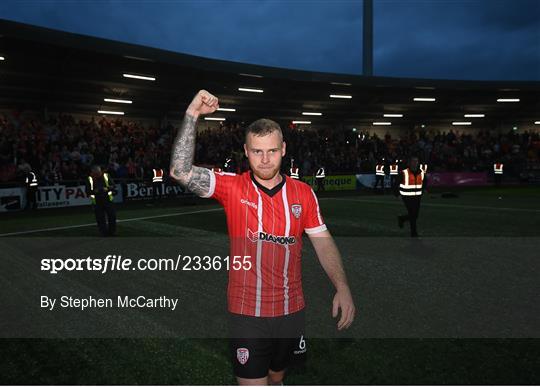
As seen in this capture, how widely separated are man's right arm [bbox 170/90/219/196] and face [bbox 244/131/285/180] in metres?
0.31

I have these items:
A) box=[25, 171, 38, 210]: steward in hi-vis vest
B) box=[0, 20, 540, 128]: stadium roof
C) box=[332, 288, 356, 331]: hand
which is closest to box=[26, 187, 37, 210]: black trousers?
box=[25, 171, 38, 210]: steward in hi-vis vest

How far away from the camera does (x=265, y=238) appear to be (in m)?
2.45

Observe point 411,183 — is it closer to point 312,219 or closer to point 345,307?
point 312,219

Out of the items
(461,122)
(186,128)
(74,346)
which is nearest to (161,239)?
(74,346)

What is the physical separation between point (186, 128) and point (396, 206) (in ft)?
51.3

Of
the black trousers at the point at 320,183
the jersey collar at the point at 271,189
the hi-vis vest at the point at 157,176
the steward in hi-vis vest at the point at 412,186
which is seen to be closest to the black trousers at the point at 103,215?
the steward in hi-vis vest at the point at 412,186

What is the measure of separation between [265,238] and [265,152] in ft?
1.72

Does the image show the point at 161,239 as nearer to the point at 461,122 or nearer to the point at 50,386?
the point at 50,386

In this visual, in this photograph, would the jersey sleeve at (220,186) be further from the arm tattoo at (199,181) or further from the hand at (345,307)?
the hand at (345,307)

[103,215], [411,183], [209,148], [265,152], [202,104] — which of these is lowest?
[103,215]

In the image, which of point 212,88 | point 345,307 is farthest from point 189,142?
point 212,88

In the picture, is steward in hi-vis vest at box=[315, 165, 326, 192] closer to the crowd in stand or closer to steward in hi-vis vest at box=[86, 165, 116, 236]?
the crowd in stand

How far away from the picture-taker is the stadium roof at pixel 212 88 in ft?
63.7

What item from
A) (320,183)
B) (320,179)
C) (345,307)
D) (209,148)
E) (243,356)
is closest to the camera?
(243,356)
